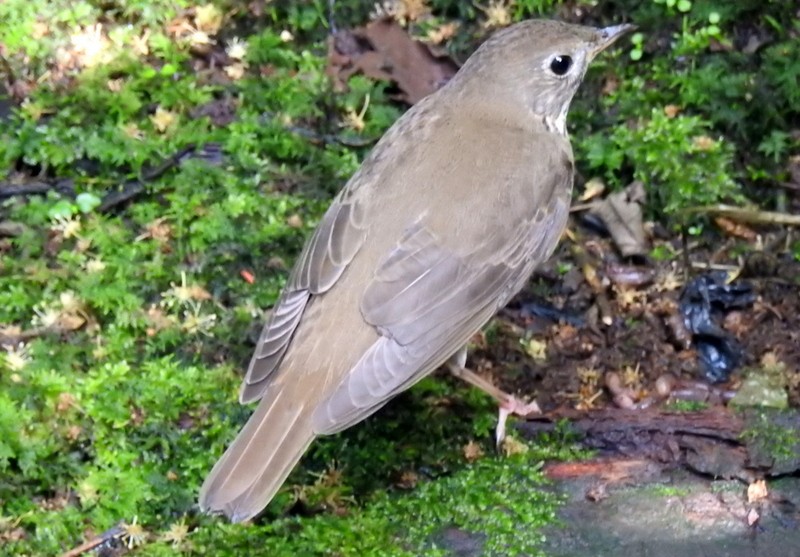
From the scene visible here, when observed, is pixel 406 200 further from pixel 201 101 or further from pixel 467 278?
pixel 201 101

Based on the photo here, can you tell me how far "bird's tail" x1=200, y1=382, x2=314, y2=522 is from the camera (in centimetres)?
337

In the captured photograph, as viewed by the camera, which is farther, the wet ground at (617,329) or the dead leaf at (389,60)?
the dead leaf at (389,60)

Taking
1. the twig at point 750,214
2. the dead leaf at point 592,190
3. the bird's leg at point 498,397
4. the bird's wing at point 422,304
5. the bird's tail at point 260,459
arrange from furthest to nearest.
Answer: the dead leaf at point 592,190, the twig at point 750,214, the bird's leg at point 498,397, the bird's wing at point 422,304, the bird's tail at point 260,459

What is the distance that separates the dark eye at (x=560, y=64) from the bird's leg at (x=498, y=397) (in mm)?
1280

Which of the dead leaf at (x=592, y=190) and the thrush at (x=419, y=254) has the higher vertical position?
the thrush at (x=419, y=254)

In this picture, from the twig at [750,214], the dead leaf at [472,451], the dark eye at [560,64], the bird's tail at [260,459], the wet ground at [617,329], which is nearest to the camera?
the bird's tail at [260,459]

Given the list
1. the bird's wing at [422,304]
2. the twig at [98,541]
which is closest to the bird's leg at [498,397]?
the bird's wing at [422,304]

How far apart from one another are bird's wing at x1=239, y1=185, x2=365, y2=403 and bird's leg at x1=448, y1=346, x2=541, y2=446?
0.65 m

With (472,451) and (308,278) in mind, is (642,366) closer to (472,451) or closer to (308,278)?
(472,451)

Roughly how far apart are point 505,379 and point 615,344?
1.77ft

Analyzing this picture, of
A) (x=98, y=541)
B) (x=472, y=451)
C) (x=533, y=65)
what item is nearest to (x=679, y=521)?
(x=472, y=451)

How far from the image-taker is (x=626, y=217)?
17.7 ft

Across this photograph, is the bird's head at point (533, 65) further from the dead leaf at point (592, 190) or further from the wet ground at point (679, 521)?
the wet ground at point (679, 521)

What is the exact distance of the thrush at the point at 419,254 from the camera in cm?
358
